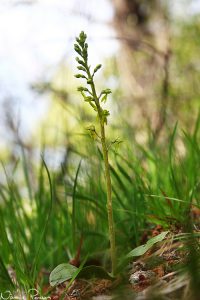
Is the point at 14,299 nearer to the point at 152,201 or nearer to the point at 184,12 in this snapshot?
the point at 152,201

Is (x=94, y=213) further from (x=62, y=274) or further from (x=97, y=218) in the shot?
(x=62, y=274)

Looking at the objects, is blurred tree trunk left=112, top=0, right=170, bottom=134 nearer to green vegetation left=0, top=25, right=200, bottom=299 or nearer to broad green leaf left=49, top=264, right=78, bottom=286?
green vegetation left=0, top=25, right=200, bottom=299

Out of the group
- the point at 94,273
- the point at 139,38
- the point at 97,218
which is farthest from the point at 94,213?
the point at 139,38

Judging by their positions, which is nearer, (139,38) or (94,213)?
(94,213)

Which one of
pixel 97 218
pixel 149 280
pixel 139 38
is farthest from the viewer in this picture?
pixel 139 38

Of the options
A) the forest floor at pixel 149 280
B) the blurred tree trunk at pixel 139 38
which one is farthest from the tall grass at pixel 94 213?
the blurred tree trunk at pixel 139 38

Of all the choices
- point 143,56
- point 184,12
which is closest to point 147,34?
point 143,56

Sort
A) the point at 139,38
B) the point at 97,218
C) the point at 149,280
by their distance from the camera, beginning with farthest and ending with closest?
the point at 139,38 → the point at 97,218 → the point at 149,280

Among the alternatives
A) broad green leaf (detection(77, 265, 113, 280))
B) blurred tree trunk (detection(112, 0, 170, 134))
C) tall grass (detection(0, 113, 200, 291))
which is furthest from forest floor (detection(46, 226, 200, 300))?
blurred tree trunk (detection(112, 0, 170, 134))
